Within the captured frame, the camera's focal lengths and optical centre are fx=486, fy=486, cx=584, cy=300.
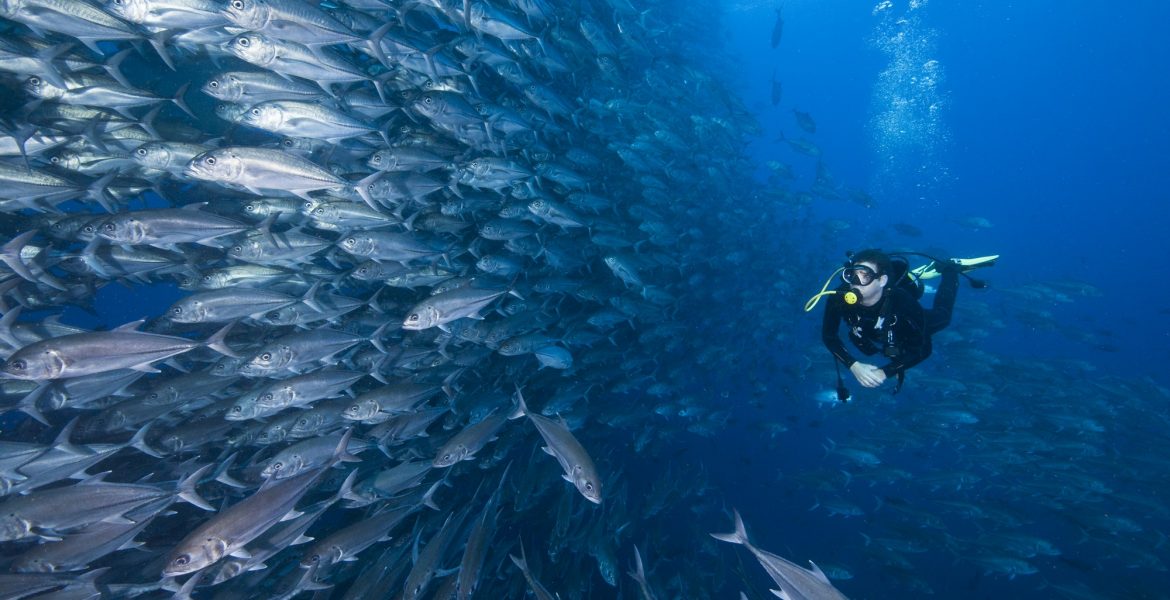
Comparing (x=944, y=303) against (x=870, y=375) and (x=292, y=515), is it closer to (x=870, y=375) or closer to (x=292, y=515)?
(x=870, y=375)

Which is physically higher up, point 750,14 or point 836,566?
point 750,14

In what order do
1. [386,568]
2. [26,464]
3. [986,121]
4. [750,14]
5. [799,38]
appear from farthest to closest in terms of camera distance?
[986,121], [799,38], [750,14], [386,568], [26,464]

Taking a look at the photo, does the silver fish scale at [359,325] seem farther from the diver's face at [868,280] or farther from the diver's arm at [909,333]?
the diver's face at [868,280]

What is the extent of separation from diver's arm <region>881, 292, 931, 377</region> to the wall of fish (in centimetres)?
296

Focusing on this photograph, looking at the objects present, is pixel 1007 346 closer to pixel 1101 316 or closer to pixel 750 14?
pixel 1101 316

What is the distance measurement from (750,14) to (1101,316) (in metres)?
48.1

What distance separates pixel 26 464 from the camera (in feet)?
12.1

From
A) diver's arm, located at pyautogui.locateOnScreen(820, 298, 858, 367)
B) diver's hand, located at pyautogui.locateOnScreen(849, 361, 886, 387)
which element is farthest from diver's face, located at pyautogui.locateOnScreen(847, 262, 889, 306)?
diver's hand, located at pyautogui.locateOnScreen(849, 361, 886, 387)

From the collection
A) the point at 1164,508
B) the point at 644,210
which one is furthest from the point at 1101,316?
the point at 644,210

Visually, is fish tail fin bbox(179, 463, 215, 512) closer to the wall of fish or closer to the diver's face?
the wall of fish

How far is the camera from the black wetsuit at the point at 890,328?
4.38 meters

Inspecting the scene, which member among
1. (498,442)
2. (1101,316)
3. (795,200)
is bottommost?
(1101,316)

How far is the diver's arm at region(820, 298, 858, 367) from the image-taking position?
476 centimetres

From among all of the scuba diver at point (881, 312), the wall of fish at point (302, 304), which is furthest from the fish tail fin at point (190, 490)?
the scuba diver at point (881, 312)
